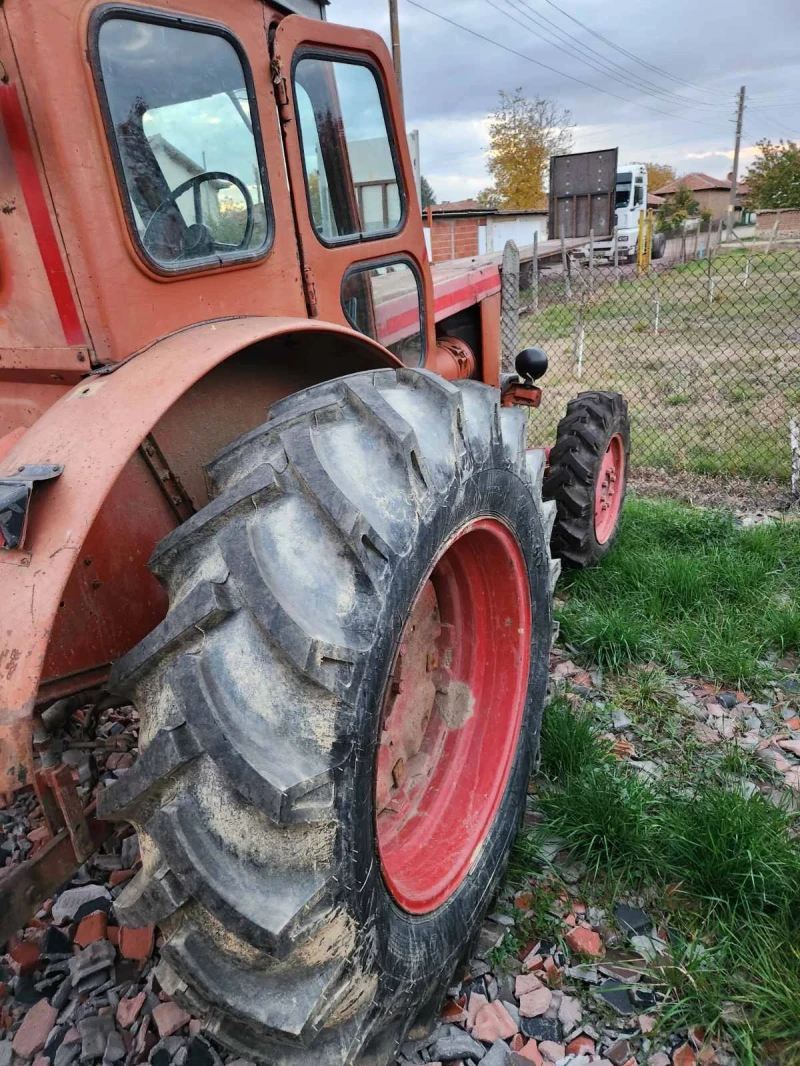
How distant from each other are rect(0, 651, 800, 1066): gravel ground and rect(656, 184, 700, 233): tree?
1409 inches

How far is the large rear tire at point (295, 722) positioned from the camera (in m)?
1.22

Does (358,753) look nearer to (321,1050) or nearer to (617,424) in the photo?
(321,1050)

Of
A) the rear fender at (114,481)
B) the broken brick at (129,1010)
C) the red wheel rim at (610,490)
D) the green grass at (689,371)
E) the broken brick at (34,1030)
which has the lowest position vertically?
the green grass at (689,371)

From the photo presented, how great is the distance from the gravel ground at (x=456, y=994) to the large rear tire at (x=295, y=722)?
0.88ft

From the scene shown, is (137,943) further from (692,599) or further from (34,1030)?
(692,599)

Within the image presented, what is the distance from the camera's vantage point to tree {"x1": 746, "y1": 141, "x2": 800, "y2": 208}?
1556 inches

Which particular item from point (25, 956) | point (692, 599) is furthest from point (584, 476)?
point (25, 956)

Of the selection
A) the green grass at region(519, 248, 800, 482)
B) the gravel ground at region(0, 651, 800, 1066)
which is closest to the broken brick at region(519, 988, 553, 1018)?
the gravel ground at region(0, 651, 800, 1066)

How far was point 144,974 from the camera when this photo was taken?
6.49ft

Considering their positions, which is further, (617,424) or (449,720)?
(617,424)

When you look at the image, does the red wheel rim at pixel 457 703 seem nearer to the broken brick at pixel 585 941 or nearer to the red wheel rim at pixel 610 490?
the broken brick at pixel 585 941

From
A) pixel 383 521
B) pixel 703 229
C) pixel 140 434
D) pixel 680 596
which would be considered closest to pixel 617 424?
pixel 680 596

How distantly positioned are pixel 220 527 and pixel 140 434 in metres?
0.21

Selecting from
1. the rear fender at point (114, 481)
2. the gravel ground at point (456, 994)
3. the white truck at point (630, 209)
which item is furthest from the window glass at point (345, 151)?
the white truck at point (630, 209)
